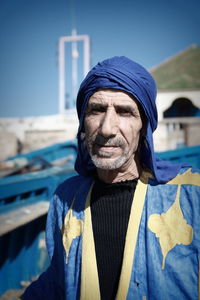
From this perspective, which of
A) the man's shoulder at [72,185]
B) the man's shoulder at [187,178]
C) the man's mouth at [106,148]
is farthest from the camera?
the man's shoulder at [72,185]

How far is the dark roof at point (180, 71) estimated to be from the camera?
18547 mm

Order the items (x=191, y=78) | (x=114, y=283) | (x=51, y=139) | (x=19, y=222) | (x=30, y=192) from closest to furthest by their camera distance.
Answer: (x=114, y=283) → (x=19, y=222) → (x=30, y=192) → (x=51, y=139) → (x=191, y=78)

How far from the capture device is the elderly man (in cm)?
114

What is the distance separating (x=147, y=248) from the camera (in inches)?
46.3

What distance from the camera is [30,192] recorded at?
2764 millimetres

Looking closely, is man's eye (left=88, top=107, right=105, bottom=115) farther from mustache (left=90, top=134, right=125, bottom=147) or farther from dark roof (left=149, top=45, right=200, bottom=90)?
dark roof (left=149, top=45, right=200, bottom=90)

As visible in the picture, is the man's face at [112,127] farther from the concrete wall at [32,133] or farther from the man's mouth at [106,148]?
the concrete wall at [32,133]

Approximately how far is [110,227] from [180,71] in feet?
69.4

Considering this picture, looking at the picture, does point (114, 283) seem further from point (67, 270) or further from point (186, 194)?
point (186, 194)

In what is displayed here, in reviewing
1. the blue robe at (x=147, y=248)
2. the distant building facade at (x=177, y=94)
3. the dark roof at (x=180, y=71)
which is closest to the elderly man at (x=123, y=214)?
the blue robe at (x=147, y=248)

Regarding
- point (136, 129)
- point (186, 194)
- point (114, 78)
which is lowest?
point (186, 194)

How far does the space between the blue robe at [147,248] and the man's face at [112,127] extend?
0.69 feet

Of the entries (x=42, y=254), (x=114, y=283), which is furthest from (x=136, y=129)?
(x=42, y=254)

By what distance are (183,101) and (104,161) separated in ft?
65.9
